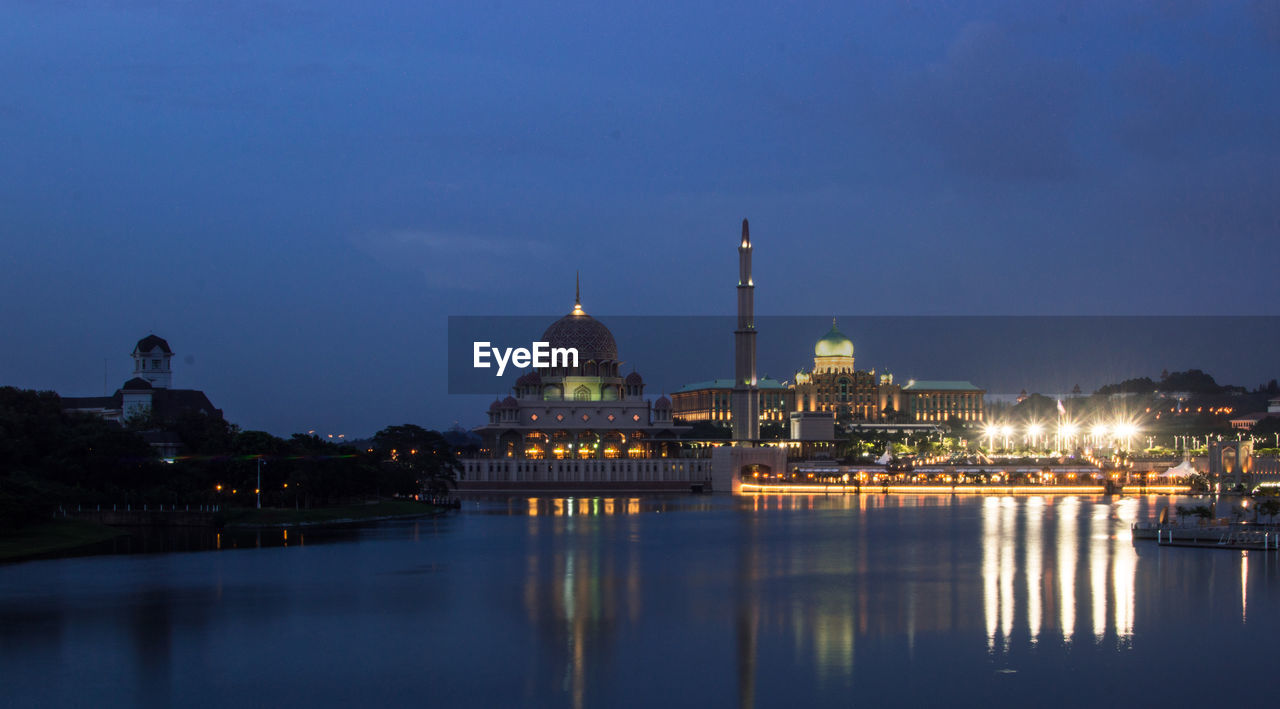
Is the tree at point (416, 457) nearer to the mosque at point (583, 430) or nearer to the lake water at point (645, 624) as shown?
the mosque at point (583, 430)

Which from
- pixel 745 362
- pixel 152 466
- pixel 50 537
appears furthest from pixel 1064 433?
pixel 50 537

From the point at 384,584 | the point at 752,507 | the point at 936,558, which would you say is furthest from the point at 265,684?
the point at 752,507

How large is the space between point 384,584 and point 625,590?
6.71 m

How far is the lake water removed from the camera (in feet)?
78.9

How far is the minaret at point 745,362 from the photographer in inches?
4326

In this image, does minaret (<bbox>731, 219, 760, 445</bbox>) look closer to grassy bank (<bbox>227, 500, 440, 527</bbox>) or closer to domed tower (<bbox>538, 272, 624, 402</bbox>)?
domed tower (<bbox>538, 272, 624, 402</bbox>)

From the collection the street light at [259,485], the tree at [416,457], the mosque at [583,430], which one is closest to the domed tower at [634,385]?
the mosque at [583,430]

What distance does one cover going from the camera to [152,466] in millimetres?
61688

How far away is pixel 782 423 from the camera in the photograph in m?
153

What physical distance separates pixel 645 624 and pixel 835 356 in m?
141

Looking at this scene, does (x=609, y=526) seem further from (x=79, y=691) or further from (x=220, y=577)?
(x=79, y=691)

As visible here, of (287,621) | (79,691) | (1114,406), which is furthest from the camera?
(1114,406)

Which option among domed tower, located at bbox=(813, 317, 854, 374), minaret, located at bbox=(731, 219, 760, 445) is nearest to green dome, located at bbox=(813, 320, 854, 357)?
domed tower, located at bbox=(813, 317, 854, 374)

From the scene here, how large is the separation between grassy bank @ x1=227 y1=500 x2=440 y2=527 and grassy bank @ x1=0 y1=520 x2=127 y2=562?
5.60 m
